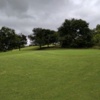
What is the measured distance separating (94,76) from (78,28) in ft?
200

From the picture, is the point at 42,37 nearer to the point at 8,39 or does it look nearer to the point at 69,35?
the point at 69,35

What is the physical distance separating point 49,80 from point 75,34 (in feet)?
200

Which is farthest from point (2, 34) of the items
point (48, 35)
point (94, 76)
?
point (94, 76)

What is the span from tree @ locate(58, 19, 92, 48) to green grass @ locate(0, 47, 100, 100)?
49738mm

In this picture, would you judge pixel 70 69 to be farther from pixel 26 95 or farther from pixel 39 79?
pixel 26 95

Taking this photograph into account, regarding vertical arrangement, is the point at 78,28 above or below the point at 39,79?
above

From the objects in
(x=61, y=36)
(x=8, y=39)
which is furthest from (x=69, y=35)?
(x=8, y=39)

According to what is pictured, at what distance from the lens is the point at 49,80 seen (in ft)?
61.4

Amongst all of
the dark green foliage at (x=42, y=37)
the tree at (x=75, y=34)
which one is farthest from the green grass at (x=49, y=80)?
the dark green foliage at (x=42, y=37)

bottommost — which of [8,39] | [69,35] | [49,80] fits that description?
[49,80]

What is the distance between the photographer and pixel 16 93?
15984 millimetres

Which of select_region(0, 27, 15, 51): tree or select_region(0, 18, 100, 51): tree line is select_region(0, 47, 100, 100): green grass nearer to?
select_region(0, 18, 100, 51): tree line

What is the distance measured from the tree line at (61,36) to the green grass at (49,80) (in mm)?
50470

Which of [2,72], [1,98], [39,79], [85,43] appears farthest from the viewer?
[85,43]
